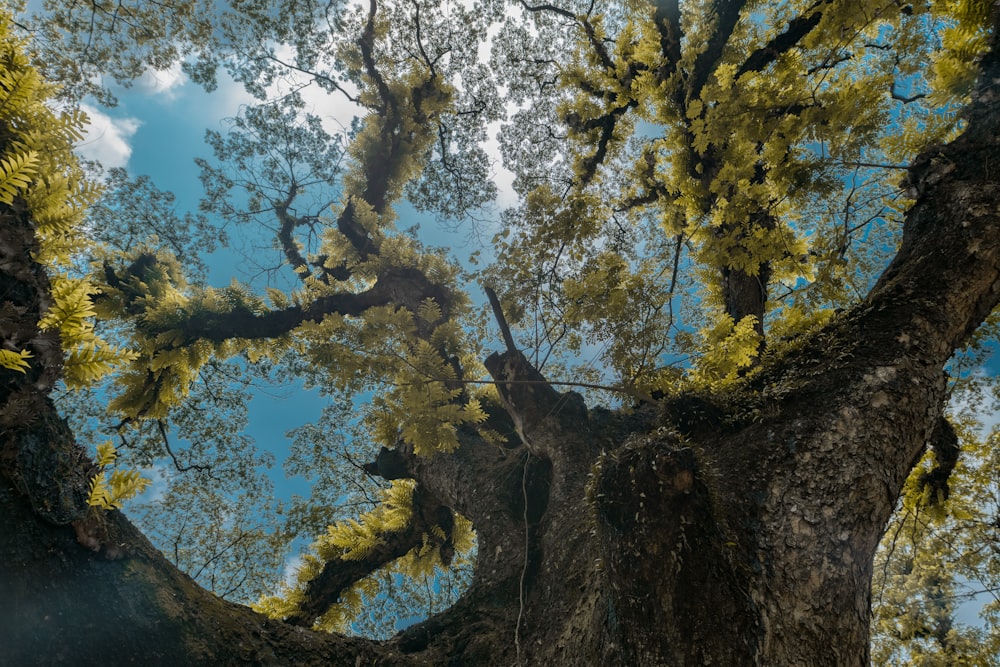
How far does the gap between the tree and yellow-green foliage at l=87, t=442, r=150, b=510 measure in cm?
3

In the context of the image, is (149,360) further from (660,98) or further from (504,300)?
(660,98)

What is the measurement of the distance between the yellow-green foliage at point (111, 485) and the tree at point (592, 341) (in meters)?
0.03

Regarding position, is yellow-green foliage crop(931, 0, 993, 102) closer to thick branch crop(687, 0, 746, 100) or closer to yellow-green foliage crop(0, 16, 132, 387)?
thick branch crop(687, 0, 746, 100)

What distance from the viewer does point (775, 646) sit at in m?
1.88

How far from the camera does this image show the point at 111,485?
6.59ft

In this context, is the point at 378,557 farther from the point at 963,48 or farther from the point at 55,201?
the point at 963,48

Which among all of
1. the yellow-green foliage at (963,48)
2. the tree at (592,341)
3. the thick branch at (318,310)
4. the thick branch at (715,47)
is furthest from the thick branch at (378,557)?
the yellow-green foliage at (963,48)

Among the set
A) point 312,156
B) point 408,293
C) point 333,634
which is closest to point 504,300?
point 408,293

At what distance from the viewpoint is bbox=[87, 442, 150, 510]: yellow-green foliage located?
6.04 ft

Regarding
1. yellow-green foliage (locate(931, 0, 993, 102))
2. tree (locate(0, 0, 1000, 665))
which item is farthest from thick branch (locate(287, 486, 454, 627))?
yellow-green foliage (locate(931, 0, 993, 102))

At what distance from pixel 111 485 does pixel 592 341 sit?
3.74 metres

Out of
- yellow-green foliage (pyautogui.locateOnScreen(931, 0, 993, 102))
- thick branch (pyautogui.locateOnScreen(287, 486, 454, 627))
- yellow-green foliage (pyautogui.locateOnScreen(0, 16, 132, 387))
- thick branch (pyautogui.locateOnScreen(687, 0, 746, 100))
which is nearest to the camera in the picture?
yellow-green foliage (pyautogui.locateOnScreen(0, 16, 132, 387))

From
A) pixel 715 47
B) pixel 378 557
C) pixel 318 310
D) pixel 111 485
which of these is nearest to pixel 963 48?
pixel 715 47

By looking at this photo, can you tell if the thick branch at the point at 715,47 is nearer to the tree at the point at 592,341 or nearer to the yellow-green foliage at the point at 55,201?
the tree at the point at 592,341
